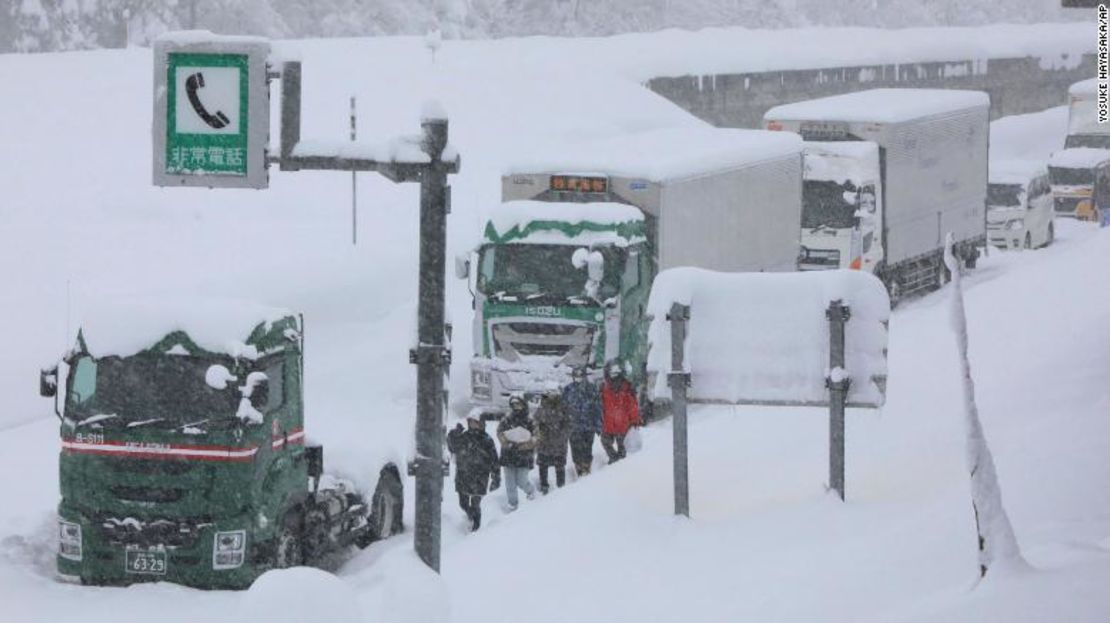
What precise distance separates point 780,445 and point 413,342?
9364 millimetres

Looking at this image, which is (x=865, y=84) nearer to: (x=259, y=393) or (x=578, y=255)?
(x=578, y=255)

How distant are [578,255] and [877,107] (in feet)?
47.1

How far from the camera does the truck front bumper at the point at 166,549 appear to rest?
1538cm

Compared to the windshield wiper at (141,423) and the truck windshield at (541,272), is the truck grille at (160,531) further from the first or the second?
the truck windshield at (541,272)

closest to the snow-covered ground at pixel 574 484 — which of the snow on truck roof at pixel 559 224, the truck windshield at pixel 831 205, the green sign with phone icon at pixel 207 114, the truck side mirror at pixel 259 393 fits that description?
the green sign with phone icon at pixel 207 114

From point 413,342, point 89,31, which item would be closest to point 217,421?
point 413,342

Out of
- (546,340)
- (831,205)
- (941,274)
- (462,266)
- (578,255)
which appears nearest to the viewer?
(578,255)

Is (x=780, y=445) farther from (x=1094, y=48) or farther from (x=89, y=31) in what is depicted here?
(x=1094, y=48)

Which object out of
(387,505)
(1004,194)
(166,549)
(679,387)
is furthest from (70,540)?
(1004,194)

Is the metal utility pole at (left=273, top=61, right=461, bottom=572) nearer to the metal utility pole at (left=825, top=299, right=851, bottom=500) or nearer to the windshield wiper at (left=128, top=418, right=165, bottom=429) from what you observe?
the windshield wiper at (left=128, top=418, right=165, bottom=429)

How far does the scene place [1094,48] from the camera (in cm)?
9431

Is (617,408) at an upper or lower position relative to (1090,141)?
lower

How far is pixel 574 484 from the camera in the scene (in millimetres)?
18141

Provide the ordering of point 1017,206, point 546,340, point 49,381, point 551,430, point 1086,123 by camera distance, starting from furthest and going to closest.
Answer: point 1086,123 < point 1017,206 < point 546,340 < point 551,430 < point 49,381
